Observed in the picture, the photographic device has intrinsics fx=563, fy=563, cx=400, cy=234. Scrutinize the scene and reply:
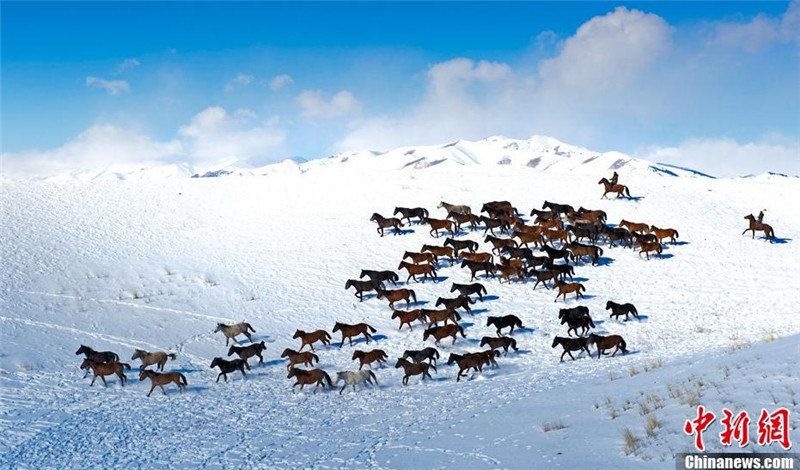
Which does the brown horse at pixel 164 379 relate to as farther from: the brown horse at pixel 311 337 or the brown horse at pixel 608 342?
the brown horse at pixel 608 342

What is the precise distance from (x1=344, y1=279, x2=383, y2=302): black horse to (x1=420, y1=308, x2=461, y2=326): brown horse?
3.53 m

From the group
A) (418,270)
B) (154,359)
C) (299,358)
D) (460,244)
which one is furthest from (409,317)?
(154,359)

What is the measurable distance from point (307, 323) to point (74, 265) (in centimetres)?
1265

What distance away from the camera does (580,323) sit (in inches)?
795

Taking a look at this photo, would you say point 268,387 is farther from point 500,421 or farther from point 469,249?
point 469,249

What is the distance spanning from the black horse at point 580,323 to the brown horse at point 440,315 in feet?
12.8

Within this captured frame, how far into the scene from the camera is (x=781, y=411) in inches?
337

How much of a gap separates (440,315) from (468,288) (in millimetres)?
3241

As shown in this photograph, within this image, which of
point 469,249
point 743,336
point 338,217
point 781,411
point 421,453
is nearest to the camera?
point 781,411

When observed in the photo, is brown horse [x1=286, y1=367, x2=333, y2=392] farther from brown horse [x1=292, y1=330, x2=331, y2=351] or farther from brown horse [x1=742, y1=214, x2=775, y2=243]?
brown horse [x1=742, y1=214, x2=775, y2=243]

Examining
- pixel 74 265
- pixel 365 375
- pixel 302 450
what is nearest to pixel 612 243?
pixel 365 375

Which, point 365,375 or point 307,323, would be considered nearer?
point 365,375

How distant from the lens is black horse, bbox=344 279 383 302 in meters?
23.9

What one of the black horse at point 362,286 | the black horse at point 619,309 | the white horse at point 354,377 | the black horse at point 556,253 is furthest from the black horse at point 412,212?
the white horse at point 354,377
